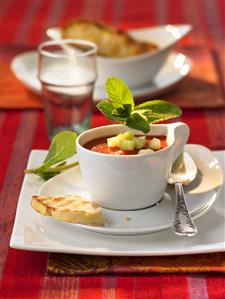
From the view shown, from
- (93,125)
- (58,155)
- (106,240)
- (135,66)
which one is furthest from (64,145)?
(135,66)

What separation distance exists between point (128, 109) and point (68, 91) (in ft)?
1.95

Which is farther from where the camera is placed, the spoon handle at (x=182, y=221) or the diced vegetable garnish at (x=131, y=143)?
the diced vegetable garnish at (x=131, y=143)

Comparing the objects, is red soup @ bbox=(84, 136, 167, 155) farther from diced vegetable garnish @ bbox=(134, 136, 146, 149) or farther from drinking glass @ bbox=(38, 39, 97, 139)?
drinking glass @ bbox=(38, 39, 97, 139)

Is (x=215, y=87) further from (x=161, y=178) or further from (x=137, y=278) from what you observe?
(x=137, y=278)

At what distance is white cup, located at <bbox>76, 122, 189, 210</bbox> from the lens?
46.9 inches

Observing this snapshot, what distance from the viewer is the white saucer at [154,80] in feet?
6.49

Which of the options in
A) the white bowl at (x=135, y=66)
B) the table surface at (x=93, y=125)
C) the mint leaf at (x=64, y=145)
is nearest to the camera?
the table surface at (x=93, y=125)

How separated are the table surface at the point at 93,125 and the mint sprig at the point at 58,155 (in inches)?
3.1

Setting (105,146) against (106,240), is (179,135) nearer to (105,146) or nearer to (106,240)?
(105,146)

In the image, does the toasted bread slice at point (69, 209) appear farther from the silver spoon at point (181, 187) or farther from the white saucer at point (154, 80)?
the white saucer at point (154, 80)

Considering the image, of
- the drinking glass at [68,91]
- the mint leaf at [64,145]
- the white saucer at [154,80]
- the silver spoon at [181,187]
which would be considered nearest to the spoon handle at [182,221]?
the silver spoon at [181,187]

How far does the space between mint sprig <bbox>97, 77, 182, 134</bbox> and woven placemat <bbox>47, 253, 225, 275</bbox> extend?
22cm

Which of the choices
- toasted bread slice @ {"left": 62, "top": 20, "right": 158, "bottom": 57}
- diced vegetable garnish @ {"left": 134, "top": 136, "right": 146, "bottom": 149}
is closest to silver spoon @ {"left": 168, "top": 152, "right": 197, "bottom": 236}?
diced vegetable garnish @ {"left": 134, "top": 136, "right": 146, "bottom": 149}

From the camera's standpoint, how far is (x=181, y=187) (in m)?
1.27
